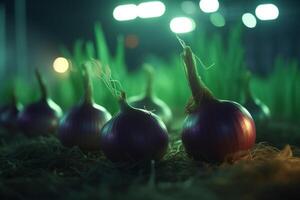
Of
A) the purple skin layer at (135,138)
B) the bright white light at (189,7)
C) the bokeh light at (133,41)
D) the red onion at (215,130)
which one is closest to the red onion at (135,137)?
the purple skin layer at (135,138)

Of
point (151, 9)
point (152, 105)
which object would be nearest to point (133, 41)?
point (151, 9)

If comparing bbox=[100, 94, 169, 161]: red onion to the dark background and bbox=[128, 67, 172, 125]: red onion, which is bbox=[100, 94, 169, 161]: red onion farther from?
the dark background

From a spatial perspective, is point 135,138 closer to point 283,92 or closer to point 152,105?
point 152,105

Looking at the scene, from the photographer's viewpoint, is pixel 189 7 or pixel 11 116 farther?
pixel 189 7

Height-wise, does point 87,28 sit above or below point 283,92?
above

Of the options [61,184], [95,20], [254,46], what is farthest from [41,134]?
[95,20]
